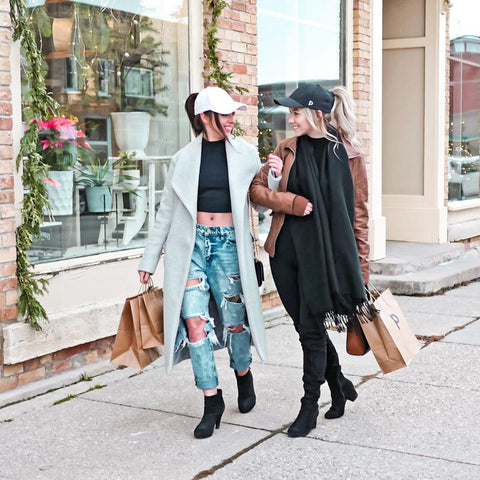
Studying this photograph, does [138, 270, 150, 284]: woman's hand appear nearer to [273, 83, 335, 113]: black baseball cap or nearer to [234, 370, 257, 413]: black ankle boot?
[234, 370, 257, 413]: black ankle boot

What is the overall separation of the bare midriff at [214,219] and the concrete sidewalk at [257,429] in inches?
42.7

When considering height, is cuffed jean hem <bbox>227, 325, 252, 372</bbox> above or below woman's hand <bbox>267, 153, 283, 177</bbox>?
below

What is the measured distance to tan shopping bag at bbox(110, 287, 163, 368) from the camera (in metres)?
4.57

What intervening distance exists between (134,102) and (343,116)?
2.43 meters

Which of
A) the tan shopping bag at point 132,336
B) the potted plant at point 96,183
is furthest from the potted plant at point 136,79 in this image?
the tan shopping bag at point 132,336

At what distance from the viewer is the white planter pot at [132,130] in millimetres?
6438

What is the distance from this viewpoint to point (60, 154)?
5.89 m

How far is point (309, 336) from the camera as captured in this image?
4520mm

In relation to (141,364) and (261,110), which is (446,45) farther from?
(141,364)

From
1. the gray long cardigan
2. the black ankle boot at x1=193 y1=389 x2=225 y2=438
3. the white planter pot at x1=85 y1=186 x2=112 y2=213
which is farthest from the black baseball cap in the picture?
the white planter pot at x1=85 y1=186 x2=112 y2=213

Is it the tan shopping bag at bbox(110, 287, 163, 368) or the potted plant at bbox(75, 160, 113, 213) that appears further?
the potted plant at bbox(75, 160, 113, 213)

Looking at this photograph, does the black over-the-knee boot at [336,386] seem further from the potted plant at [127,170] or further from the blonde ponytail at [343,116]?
the potted plant at [127,170]

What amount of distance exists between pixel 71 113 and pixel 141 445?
2502 millimetres

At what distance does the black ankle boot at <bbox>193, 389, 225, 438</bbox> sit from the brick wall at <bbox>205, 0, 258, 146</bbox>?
3256mm
